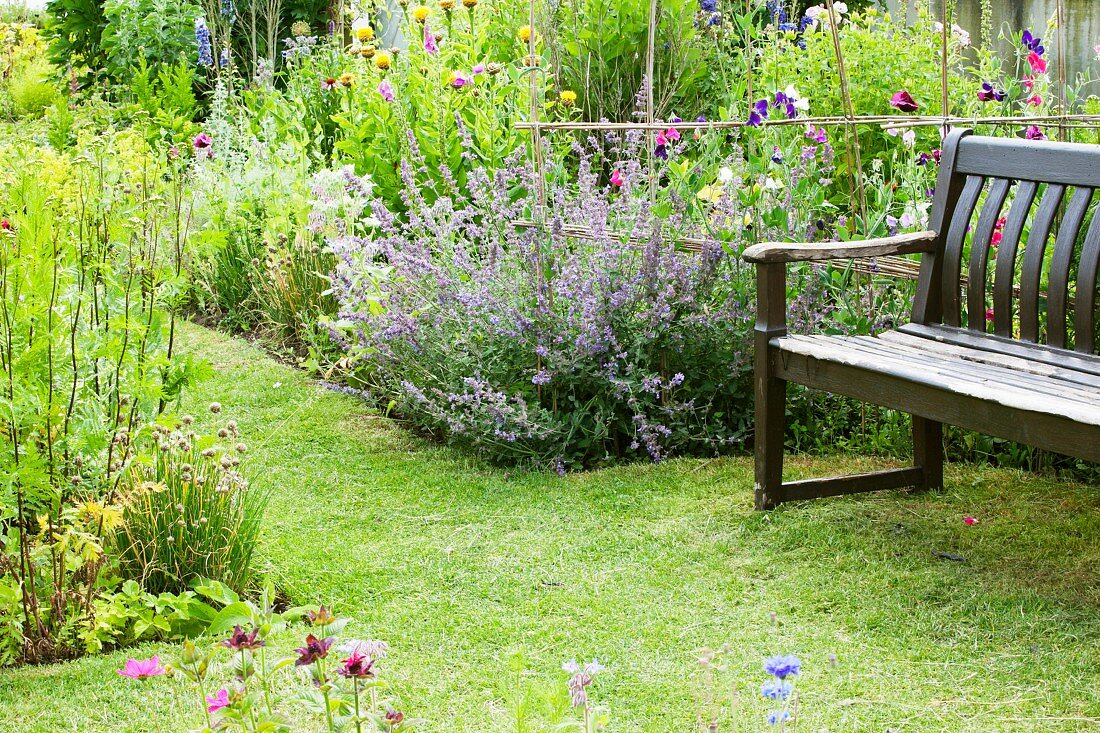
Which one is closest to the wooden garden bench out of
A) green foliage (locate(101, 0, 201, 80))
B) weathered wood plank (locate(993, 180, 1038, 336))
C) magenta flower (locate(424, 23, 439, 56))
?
weathered wood plank (locate(993, 180, 1038, 336))

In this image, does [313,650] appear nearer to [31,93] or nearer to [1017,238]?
[1017,238]

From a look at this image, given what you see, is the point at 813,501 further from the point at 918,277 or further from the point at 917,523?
the point at 918,277

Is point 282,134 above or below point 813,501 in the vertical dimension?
above

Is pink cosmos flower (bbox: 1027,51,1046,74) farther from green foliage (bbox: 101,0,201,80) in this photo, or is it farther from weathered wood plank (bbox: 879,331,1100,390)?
green foliage (bbox: 101,0,201,80)

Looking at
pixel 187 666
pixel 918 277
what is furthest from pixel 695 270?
pixel 187 666

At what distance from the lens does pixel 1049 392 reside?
298 centimetres

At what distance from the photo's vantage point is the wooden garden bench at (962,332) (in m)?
3.05

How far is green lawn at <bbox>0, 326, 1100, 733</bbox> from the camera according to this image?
2615 mm

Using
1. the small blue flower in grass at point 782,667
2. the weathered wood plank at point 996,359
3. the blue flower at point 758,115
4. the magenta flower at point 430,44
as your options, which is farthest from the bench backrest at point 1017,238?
the magenta flower at point 430,44

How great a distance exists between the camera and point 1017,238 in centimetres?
353

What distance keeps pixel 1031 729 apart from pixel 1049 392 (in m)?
0.89

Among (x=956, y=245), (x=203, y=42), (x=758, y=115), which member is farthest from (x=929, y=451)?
(x=203, y=42)

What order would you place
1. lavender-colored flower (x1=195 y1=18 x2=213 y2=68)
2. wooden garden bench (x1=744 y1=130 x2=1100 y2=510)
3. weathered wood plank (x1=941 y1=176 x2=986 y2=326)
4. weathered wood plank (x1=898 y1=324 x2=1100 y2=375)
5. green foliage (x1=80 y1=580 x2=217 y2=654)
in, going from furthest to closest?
lavender-colored flower (x1=195 y1=18 x2=213 y2=68)
weathered wood plank (x1=941 y1=176 x2=986 y2=326)
weathered wood plank (x1=898 y1=324 x2=1100 y2=375)
wooden garden bench (x1=744 y1=130 x2=1100 y2=510)
green foliage (x1=80 y1=580 x2=217 y2=654)

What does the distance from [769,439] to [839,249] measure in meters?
0.61
